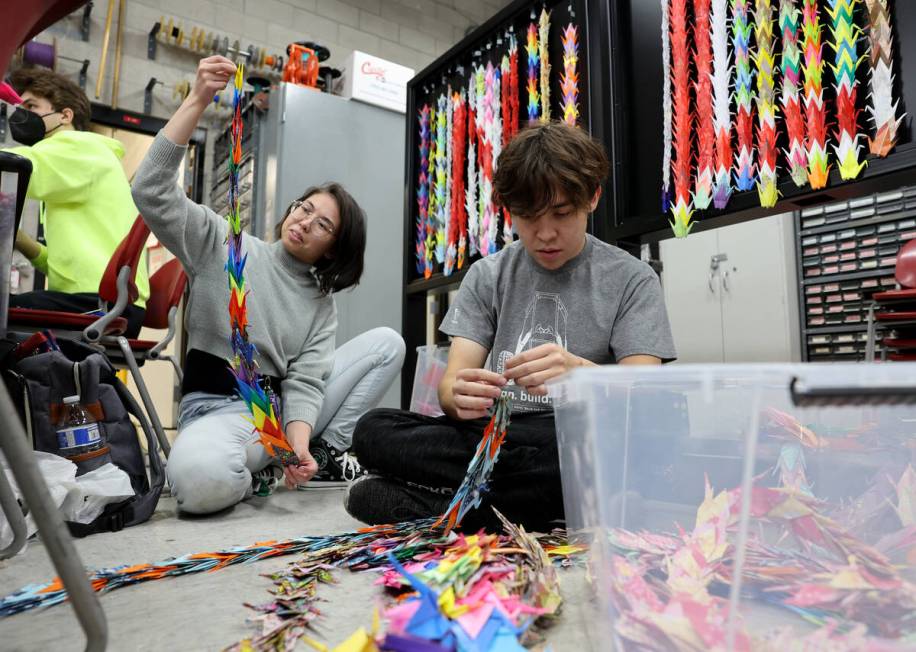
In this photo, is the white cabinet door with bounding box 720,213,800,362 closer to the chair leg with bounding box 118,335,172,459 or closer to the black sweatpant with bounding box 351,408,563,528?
the black sweatpant with bounding box 351,408,563,528

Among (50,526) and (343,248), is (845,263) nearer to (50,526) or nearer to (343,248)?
Answer: (343,248)

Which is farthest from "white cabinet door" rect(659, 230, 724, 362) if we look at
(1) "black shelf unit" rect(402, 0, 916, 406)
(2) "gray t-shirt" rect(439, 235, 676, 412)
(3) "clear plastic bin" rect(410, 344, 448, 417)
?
(2) "gray t-shirt" rect(439, 235, 676, 412)

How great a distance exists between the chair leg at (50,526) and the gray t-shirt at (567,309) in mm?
772

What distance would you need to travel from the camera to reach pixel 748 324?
134 inches

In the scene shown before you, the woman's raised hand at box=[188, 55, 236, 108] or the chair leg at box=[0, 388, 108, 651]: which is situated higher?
the woman's raised hand at box=[188, 55, 236, 108]

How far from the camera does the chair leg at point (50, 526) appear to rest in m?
0.44

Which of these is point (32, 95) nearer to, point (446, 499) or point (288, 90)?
point (288, 90)

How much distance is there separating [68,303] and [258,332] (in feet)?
2.00

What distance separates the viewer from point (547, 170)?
1009mm

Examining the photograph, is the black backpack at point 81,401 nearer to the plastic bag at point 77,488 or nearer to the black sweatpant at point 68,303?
the plastic bag at point 77,488

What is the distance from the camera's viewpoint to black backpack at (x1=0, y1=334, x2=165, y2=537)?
1.14 m

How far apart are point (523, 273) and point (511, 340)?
0.44 ft

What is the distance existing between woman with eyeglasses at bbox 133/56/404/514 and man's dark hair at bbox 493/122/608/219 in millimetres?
559

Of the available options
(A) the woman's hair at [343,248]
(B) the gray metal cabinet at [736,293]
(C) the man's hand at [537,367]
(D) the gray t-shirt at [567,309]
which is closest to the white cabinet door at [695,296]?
(B) the gray metal cabinet at [736,293]
